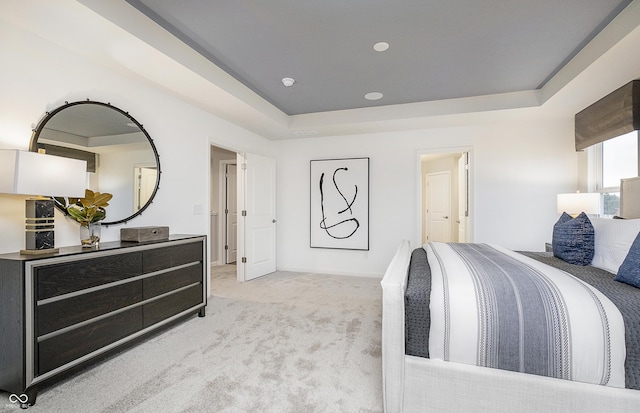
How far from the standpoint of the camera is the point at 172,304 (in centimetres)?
269

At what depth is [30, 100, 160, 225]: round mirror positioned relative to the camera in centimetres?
224

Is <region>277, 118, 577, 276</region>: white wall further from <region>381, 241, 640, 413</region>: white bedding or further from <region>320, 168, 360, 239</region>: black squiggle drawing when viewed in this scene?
<region>381, 241, 640, 413</region>: white bedding

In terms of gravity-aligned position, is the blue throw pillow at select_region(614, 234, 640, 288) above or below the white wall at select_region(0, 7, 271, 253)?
below

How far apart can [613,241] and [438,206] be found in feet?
16.8

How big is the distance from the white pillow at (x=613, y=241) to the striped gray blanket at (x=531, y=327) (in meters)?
0.85

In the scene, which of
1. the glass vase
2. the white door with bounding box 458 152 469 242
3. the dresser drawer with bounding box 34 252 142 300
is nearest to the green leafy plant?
the glass vase

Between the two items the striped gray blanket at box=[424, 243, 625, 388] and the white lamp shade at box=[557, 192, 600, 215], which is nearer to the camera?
the striped gray blanket at box=[424, 243, 625, 388]

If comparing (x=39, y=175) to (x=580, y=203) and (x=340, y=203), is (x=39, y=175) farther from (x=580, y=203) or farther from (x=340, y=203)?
(x=580, y=203)

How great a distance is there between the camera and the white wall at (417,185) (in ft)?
13.8

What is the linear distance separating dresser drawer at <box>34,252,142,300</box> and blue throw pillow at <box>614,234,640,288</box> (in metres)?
3.22

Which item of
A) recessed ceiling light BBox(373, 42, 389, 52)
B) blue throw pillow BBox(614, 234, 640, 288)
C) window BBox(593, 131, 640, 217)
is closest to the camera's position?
blue throw pillow BBox(614, 234, 640, 288)

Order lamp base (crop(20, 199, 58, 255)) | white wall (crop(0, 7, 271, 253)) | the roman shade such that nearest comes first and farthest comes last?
1. lamp base (crop(20, 199, 58, 255))
2. white wall (crop(0, 7, 271, 253))
3. the roman shade

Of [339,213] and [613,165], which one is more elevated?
[613,165]

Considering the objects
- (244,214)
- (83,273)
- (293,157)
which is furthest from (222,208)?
(83,273)
